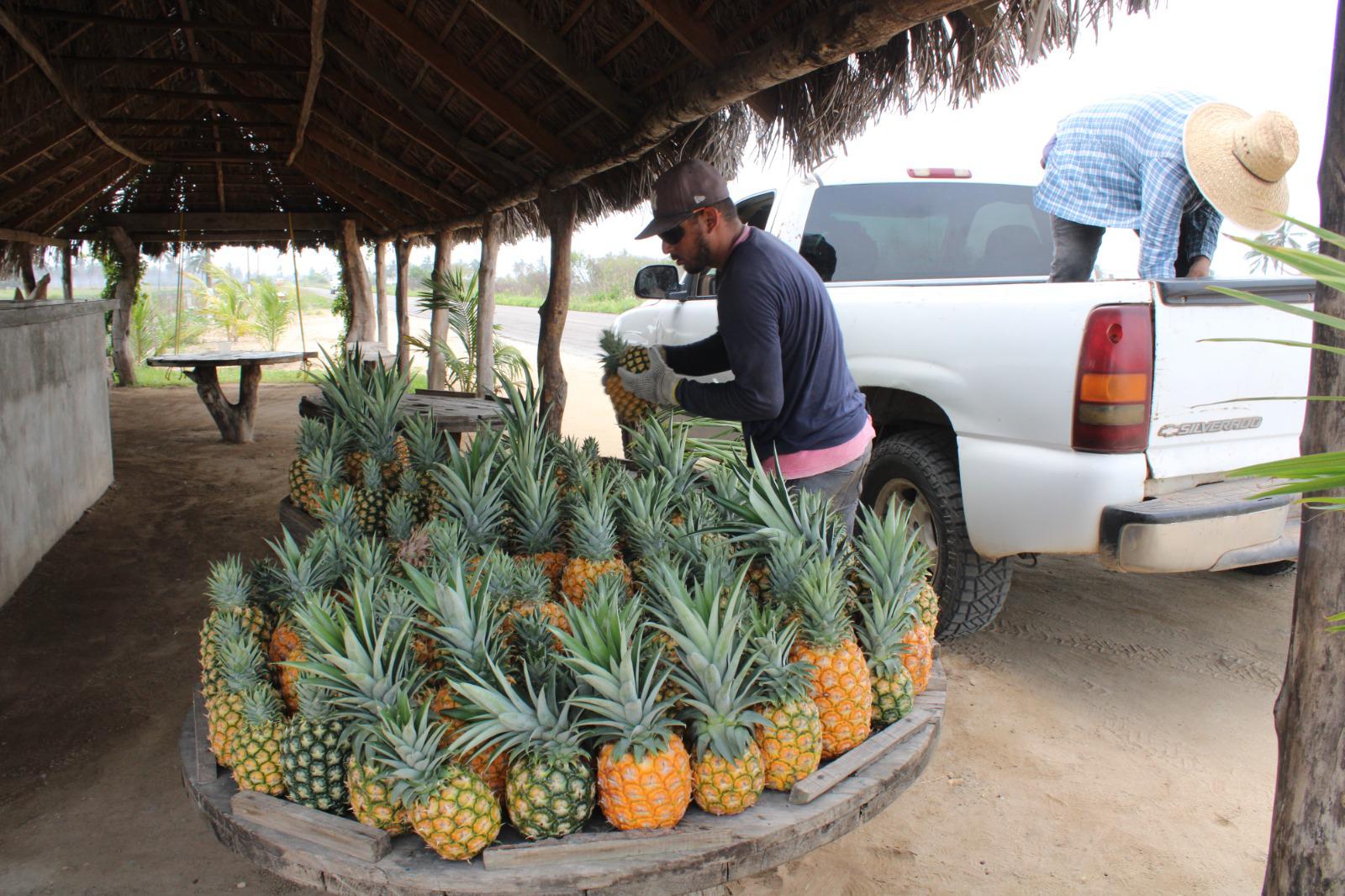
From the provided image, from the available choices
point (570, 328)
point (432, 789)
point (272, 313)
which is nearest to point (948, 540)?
point (432, 789)

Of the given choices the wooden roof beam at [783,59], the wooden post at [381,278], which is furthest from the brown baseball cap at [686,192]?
the wooden post at [381,278]

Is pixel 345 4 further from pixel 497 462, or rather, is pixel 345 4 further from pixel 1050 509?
pixel 1050 509

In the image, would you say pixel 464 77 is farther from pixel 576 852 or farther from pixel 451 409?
pixel 576 852

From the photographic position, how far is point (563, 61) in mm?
5453

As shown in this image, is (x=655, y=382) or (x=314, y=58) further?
(x=314, y=58)

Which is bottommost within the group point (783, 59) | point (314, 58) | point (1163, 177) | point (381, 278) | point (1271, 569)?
point (1271, 569)

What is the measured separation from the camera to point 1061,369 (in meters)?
3.41

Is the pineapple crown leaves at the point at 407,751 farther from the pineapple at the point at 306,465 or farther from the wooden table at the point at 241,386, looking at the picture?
the wooden table at the point at 241,386

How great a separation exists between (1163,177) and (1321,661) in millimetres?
3227

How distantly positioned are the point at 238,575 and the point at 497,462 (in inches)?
37.2

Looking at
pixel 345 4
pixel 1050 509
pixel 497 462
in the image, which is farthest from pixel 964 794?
pixel 345 4

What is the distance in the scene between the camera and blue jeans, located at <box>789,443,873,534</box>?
3.18m

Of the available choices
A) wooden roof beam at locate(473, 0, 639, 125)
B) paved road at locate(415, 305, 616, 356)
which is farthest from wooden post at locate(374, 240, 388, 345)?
wooden roof beam at locate(473, 0, 639, 125)

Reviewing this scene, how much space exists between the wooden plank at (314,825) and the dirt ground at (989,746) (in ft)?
4.17
